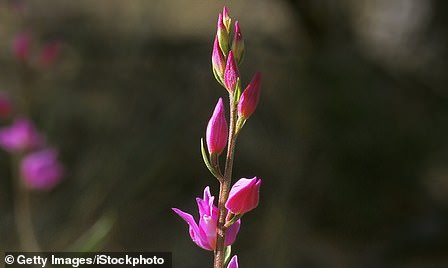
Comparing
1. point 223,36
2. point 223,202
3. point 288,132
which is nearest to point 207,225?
point 223,202

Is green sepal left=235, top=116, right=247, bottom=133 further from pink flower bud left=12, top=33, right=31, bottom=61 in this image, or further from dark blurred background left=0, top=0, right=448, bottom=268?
dark blurred background left=0, top=0, right=448, bottom=268

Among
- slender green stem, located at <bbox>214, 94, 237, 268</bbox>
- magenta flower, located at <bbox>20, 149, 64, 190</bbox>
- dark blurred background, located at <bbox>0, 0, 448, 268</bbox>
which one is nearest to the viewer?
slender green stem, located at <bbox>214, 94, 237, 268</bbox>

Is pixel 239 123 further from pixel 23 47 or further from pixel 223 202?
pixel 23 47

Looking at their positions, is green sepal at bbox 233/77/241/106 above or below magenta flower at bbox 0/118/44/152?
below

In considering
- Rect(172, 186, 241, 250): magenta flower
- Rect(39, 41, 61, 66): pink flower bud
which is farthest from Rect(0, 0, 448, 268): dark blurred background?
Rect(172, 186, 241, 250): magenta flower

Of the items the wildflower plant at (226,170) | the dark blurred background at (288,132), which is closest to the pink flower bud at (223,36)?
the wildflower plant at (226,170)

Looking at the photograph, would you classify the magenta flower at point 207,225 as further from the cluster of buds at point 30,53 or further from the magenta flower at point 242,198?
the cluster of buds at point 30,53

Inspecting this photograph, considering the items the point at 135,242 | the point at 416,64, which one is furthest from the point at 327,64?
the point at 135,242
